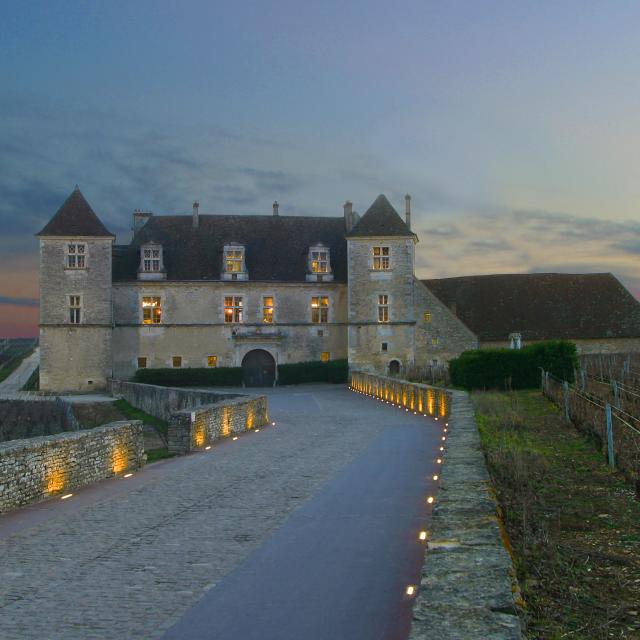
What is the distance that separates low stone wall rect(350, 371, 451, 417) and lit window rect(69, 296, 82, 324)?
14.8 m

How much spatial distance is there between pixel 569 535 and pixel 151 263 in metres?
36.4

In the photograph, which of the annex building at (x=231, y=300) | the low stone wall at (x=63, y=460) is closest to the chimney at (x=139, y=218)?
the annex building at (x=231, y=300)

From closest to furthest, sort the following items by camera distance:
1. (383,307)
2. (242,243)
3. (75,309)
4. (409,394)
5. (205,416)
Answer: (205,416)
(409,394)
(75,309)
(383,307)
(242,243)

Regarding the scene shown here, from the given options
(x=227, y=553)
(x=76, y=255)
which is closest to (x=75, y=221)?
(x=76, y=255)

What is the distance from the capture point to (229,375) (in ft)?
134

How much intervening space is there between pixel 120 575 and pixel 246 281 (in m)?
36.0

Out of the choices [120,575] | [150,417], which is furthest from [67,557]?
[150,417]

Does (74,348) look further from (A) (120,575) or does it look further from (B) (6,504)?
(A) (120,575)

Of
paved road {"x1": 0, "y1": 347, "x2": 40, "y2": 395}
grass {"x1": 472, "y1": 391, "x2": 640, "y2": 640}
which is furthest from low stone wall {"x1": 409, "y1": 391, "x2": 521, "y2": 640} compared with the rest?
paved road {"x1": 0, "y1": 347, "x2": 40, "y2": 395}

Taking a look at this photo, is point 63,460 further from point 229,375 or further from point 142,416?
point 229,375

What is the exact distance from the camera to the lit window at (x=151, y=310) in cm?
4159

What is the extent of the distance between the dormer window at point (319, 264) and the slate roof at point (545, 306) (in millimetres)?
9984

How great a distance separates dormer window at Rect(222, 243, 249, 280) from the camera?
4231 cm

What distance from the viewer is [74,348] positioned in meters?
40.0
